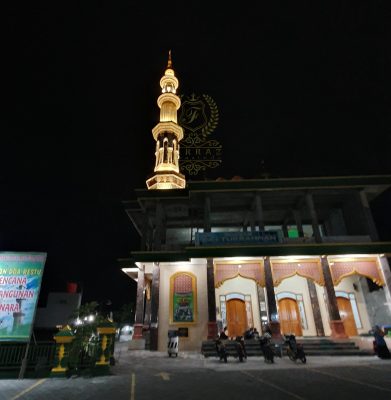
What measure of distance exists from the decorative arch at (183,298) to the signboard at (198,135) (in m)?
11.9

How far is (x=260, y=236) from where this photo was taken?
59.2ft

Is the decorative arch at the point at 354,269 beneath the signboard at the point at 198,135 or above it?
beneath

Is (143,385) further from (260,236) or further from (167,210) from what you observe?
(167,210)

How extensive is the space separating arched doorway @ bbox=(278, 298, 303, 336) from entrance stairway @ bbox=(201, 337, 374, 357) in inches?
156

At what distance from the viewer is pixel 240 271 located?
17.6 meters

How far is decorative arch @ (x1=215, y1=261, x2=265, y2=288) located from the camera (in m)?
17.5

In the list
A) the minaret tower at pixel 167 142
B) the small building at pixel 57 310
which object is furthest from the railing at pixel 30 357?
the small building at pixel 57 310

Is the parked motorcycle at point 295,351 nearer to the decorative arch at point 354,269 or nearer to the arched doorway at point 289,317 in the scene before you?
the decorative arch at point 354,269

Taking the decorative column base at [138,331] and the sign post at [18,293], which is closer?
the sign post at [18,293]

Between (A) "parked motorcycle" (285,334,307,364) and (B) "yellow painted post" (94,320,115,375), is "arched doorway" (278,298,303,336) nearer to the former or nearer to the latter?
(A) "parked motorcycle" (285,334,307,364)

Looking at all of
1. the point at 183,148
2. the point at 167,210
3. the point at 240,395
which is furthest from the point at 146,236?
the point at 240,395

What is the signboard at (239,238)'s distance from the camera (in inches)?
704

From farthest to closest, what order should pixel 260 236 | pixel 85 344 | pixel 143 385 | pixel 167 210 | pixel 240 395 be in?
pixel 167 210
pixel 260 236
pixel 85 344
pixel 143 385
pixel 240 395

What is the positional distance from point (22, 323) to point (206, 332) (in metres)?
10.1
